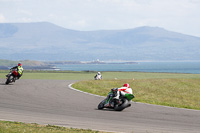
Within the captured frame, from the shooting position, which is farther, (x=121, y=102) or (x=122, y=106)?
(x=121, y=102)

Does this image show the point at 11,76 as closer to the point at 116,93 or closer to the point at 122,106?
the point at 116,93

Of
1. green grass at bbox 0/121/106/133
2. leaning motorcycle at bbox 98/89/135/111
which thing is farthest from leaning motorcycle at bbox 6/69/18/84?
green grass at bbox 0/121/106/133

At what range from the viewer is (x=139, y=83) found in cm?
3475

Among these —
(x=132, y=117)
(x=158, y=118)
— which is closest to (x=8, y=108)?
(x=132, y=117)

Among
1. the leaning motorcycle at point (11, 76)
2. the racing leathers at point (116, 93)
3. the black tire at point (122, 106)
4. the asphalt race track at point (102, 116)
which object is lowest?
the asphalt race track at point (102, 116)

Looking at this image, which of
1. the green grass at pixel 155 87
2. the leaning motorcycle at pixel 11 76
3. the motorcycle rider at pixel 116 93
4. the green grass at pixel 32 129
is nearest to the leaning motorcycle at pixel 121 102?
the motorcycle rider at pixel 116 93

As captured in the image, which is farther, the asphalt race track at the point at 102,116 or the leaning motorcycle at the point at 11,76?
the leaning motorcycle at the point at 11,76

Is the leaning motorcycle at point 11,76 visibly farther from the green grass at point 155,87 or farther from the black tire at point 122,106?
the black tire at point 122,106

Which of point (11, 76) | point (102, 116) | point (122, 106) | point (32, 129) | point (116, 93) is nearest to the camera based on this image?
point (32, 129)

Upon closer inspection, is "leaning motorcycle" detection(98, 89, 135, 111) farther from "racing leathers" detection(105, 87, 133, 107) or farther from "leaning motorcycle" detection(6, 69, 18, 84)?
"leaning motorcycle" detection(6, 69, 18, 84)

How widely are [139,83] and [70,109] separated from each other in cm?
1858

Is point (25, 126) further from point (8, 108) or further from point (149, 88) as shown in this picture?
point (149, 88)

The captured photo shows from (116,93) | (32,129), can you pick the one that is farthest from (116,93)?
(32,129)

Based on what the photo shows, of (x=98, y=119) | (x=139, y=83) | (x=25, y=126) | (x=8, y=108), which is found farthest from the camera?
(x=139, y=83)
